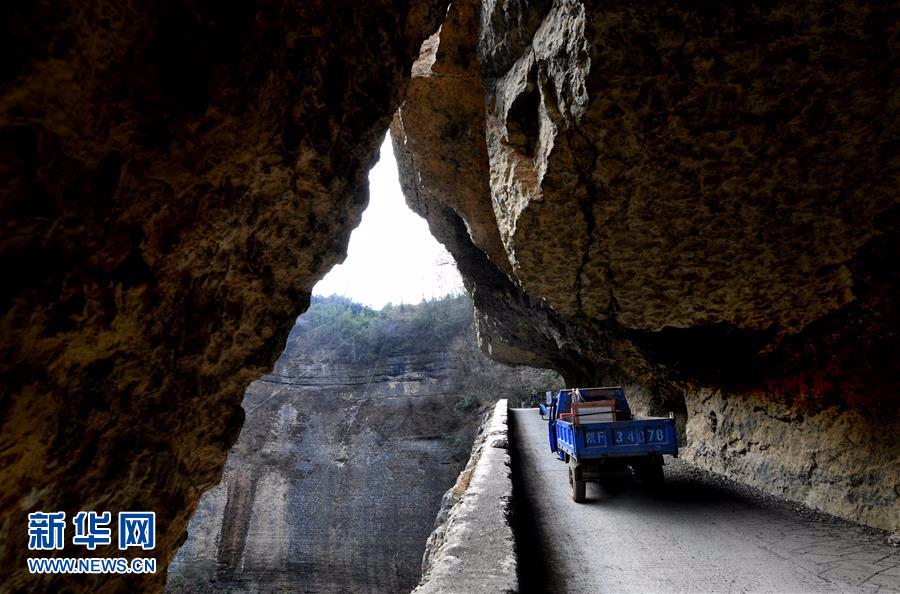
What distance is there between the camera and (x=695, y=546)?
411 cm

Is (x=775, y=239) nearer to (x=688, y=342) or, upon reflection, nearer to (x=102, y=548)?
(x=688, y=342)

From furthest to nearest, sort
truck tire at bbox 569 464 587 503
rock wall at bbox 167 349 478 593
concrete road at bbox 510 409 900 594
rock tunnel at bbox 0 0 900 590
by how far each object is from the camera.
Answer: rock wall at bbox 167 349 478 593 → truck tire at bbox 569 464 587 503 → concrete road at bbox 510 409 900 594 → rock tunnel at bbox 0 0 900 590

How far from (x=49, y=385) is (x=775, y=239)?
19.0ft

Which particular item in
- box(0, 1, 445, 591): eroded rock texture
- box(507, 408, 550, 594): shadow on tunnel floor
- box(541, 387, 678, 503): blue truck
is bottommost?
box(507, 408, 550, 594): shadow on tunnel floor

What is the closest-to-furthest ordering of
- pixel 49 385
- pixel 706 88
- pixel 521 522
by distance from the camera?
pixel 49 385 → pixel 706 88 → pixel 521 522

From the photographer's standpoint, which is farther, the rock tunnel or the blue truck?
the blue truck

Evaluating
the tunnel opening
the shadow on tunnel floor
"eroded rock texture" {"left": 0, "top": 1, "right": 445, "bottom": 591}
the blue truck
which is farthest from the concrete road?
the tunnel opening

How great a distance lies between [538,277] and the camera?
6.29 meters

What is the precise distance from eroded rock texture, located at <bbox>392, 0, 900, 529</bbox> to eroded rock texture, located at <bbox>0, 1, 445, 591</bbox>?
194 centimetres

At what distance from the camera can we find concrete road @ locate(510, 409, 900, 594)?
3.42m

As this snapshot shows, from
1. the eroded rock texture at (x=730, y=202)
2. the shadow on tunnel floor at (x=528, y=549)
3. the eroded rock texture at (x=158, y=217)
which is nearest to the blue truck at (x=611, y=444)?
the shadow on tunnel floor at (x=528, y=549)

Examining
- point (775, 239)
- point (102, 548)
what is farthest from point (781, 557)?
point (102, 548)

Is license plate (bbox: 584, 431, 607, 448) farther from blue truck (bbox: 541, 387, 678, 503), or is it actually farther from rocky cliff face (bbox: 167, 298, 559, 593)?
rocky cliff face (bbox: 167, 298, 559, 593)

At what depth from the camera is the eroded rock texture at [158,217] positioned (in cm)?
175
